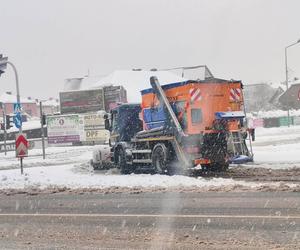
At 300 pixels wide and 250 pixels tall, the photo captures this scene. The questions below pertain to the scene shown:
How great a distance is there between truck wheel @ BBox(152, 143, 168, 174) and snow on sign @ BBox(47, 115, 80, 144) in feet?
105

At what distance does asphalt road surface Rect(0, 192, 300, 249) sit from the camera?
25.6 feet

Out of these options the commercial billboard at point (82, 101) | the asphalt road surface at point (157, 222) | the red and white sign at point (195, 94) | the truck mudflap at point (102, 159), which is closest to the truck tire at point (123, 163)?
the truck mudflap at point (102, 159)

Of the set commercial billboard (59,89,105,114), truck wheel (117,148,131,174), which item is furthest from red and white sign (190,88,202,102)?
commercial billboard (59,89,105,114)

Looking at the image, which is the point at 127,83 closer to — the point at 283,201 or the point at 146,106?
the point at 146,106

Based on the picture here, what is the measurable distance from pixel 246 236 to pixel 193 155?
395 inches

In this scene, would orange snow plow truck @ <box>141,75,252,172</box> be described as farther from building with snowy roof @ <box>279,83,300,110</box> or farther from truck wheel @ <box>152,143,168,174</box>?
building with snowy roof @ <box>279,83,300,110</box>

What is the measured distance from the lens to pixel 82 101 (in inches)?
2469

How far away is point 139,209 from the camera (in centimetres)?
1102

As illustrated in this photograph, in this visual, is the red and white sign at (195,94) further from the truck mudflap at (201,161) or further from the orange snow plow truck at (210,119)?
the truck mudflap at (201,161)

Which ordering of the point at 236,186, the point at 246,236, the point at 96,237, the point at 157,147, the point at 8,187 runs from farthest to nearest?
the point at 157,147
the point at 8,187
the point at 236,186
the point at 96,237
the point at 246,236

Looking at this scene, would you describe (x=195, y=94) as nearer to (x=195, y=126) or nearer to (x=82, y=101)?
(x=195, y=126)

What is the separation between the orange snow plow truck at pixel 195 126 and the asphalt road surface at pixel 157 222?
4.66 meters

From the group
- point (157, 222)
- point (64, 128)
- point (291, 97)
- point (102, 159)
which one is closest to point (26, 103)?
point (291, 97)

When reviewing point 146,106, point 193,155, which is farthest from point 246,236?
point 146,106
